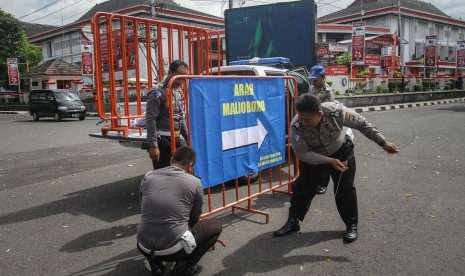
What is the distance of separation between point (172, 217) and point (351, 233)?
197 centimetres

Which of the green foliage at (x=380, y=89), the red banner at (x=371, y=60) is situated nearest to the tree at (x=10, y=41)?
the red banner at (x=371, y=60)

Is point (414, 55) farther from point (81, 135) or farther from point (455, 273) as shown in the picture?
point (455, 273)

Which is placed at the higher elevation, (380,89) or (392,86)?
(392,86)

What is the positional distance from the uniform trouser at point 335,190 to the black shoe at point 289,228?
2.2 inches

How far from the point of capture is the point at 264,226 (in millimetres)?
4691

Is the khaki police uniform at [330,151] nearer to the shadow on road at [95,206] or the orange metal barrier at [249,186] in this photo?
the orange metal barrier at [249,186]

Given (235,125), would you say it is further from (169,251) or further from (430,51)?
(430,51)

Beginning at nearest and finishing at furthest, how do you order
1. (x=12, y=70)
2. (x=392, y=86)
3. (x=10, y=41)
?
(x=392, y=86) → (x=12, y=70) → (x=10, y=41)

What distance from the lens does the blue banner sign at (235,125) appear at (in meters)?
4.12

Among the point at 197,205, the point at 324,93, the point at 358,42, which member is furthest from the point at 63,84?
the point at 197,205

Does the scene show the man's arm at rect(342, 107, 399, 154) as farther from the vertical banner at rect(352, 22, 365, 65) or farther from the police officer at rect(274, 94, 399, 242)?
the vertical banner at rect(352, 22, 365, 65)

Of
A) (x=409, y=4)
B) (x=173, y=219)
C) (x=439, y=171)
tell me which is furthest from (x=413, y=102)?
(x=409, y=4)

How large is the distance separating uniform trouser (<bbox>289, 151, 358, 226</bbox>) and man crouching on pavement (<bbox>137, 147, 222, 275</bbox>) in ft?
4.40

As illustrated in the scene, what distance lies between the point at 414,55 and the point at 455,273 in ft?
183
